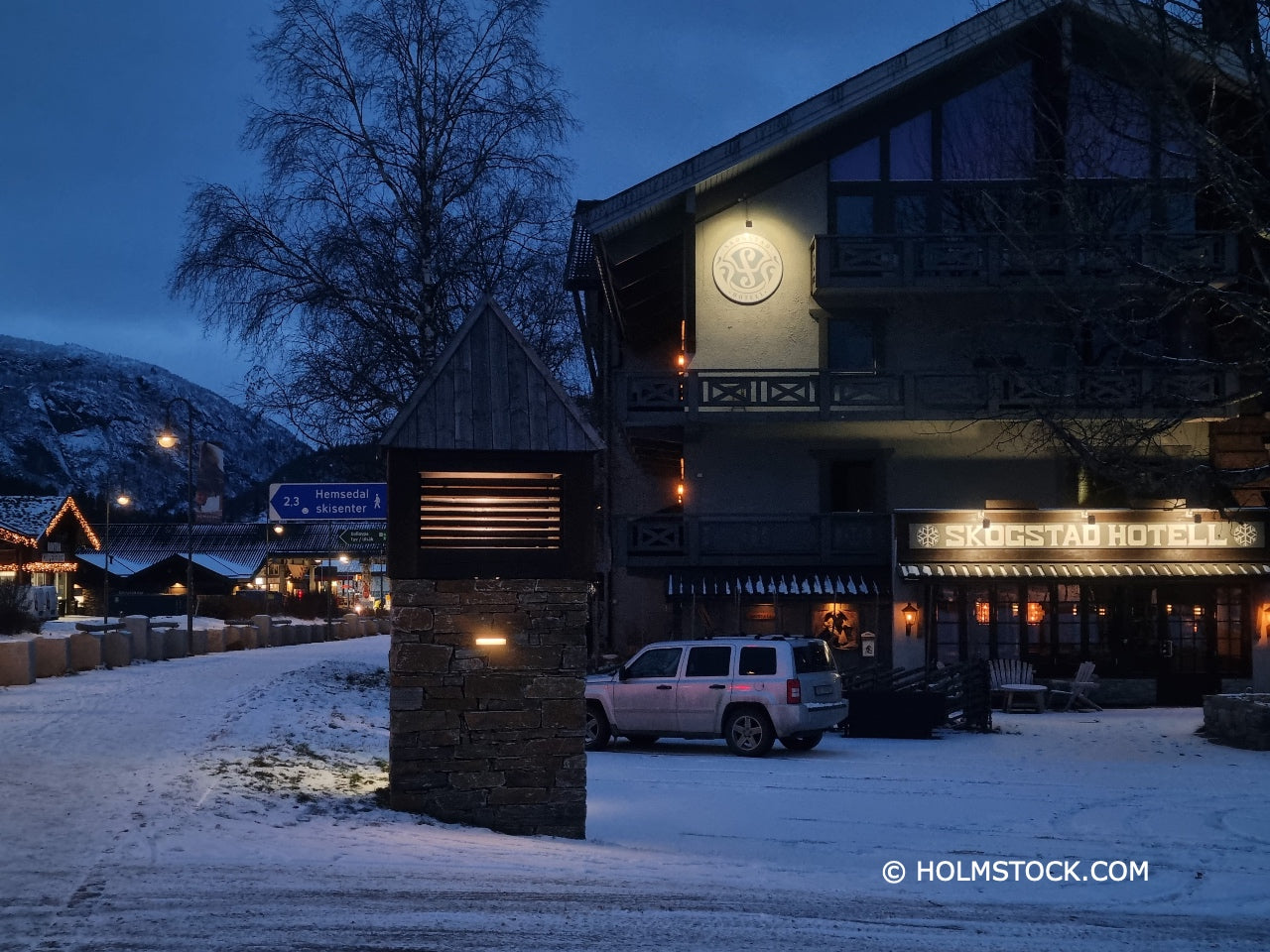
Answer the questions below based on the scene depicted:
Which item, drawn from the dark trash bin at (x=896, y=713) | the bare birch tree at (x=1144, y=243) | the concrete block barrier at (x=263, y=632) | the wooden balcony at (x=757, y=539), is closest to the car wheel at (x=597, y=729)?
the dark trash bin at (x=896, y=713)

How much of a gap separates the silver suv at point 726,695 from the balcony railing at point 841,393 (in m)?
9.10

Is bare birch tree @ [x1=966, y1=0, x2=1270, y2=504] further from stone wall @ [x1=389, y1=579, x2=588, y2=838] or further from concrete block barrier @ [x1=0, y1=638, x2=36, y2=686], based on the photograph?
concrete block barrier @ [x1=0, y1=638, x2=36, y2=686]

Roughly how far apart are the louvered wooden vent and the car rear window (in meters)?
7.78

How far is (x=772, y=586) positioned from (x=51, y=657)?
47.1 feet

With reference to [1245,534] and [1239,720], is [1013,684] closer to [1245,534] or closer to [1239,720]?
[1245,534]

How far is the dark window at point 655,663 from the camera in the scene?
18781 mm

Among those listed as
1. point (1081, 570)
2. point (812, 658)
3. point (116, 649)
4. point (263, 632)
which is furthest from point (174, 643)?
point (1081, 570)

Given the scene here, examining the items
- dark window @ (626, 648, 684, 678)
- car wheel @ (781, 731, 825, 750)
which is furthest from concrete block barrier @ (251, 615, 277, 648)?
car wheel @ (781, 731, 825, 750)

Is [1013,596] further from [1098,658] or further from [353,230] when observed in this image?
[353,230]

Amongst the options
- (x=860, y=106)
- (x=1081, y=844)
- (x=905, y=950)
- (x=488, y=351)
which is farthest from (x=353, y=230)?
(x=905, y=950)

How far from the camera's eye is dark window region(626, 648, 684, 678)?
1878cm

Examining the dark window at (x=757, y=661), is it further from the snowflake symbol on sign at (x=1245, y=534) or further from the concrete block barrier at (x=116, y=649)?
the concrete block barrier at (x=116, y=649)

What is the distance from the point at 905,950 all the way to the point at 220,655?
29.3m

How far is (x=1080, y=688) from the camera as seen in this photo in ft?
82.7
